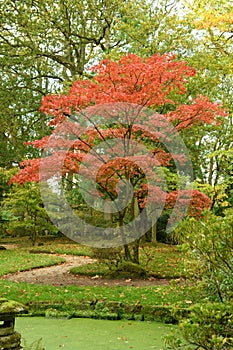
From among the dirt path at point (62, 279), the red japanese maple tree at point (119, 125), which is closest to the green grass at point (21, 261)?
the dirt path at point (62, 279)

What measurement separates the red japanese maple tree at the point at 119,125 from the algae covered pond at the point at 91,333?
375cm

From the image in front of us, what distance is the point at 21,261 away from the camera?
1213 cm

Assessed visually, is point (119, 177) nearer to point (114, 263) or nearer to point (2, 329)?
point (114, 263)

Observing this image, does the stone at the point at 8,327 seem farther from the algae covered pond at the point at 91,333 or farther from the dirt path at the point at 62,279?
the dirt path at the point at 62,279

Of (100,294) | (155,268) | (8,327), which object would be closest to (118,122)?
(155,268)

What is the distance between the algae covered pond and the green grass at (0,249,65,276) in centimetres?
467

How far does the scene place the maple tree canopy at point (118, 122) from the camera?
8719 millimetres

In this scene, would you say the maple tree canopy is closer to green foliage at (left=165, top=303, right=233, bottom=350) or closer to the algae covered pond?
the algae covered pond

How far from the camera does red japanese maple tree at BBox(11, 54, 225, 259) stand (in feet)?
28.6

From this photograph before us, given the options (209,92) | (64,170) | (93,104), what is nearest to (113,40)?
(209,92)

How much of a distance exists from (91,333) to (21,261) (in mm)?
7473

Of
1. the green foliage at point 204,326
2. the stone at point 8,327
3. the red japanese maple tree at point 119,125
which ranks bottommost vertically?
the stone at point 8,327

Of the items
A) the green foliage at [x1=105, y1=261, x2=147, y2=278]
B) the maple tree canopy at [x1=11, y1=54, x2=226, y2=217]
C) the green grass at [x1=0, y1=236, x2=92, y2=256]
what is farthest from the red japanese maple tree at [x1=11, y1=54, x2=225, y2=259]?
the green grass at [x1=0, y1=236, x2=92, y2=256]

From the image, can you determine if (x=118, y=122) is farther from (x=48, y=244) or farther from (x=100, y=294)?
(x=48, y=244)
